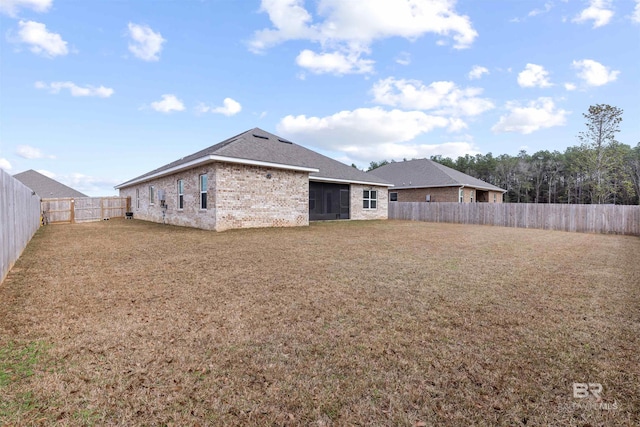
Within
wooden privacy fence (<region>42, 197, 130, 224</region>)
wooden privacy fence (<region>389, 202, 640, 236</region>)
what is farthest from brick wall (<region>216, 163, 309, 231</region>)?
wooden privacy fence (<region>42, 197, 130, 224</region>)

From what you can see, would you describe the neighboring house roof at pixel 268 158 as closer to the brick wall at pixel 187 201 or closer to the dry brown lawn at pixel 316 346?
the brick wall at pixel 187 201

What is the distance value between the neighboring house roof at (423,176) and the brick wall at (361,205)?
547cm

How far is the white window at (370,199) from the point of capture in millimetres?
21094

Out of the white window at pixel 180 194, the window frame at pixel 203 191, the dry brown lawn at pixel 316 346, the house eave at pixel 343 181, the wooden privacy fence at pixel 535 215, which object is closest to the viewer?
the dry brown lawn at pixel 316 346

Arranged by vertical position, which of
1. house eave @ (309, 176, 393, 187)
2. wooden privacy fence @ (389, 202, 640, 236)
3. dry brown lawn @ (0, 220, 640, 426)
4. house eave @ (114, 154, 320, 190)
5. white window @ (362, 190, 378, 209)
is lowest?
dry brown lawn @ (0, 220, 640, 426)

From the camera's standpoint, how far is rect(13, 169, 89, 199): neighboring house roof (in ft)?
87.3

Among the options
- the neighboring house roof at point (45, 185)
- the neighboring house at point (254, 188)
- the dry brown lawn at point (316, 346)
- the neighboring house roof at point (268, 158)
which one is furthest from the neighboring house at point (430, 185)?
the neighboring house roof at point (45, 185)

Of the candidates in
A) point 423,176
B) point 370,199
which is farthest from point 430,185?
point 370,199

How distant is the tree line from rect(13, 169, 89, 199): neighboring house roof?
48155mm

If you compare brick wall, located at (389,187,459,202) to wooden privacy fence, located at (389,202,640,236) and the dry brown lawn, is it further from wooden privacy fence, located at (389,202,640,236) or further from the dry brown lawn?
the dry brown lawn

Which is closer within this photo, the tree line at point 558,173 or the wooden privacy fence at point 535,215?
the wooden privacy fence at point 535,215

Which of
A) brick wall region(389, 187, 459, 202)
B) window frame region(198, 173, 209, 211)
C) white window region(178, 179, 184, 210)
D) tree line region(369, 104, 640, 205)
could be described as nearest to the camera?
window frame region(198, 173, 209, 211)

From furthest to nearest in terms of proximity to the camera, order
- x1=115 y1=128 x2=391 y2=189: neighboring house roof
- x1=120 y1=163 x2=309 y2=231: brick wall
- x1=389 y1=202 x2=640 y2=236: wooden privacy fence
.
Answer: x1=389 y1=202 x2=640 y2=236: wooden privacy fence
x1=115 y1=128 x2=391 y2=189: neighboring house roof
x1=120 y1=163 x2=309 y2=231: brick wall

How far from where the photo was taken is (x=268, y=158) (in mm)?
14070
